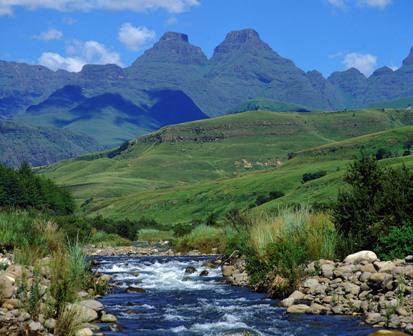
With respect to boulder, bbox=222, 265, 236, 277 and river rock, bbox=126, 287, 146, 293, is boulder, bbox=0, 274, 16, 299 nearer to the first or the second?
river rock, bbox=126, 287, 146, 293

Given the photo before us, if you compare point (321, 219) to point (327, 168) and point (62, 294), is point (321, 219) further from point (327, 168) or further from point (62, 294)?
point (327, 168)

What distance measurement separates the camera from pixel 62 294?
645 inches

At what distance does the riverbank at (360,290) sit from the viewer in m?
18.4

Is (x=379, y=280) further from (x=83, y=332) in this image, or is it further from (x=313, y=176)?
(x=313, y=176)

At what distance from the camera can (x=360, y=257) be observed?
23.2 metres

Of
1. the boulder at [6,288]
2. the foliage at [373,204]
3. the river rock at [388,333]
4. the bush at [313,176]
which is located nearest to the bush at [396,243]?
the foliage at [373,204]

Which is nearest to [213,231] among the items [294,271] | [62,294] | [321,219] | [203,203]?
[321,219]

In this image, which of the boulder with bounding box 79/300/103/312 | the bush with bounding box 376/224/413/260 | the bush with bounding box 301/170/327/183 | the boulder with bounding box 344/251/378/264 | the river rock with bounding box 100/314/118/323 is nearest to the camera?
the river rock with bounding box 100/314/118/323

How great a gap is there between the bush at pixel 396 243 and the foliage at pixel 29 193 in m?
65.0

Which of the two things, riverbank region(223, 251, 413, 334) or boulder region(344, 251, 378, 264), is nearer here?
riverbank region(223, 251, 413, 334)

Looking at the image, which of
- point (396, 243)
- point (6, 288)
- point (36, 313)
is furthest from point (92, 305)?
point (396, 243)

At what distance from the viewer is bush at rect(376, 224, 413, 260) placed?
2311cm

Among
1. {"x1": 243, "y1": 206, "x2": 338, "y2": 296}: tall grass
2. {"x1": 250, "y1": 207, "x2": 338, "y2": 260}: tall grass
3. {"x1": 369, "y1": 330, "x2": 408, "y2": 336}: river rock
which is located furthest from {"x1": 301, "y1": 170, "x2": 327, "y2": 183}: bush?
{"x1": 369, "y1": 330, "x2": 408, "y2": 336}: river rock

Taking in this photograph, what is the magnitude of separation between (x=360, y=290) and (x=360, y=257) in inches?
96.2
